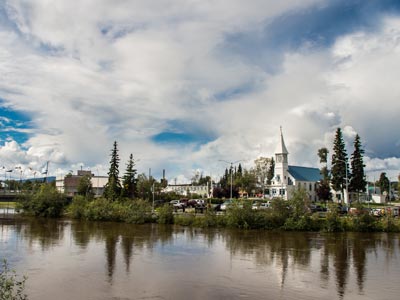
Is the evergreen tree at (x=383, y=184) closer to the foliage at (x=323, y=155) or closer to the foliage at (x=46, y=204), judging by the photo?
the foliage at (x=323, y=155)

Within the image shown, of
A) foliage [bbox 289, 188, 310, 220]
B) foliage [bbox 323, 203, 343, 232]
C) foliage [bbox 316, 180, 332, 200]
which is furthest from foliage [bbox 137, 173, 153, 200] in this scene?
foliage [bbox 323, 203, 343, 232]

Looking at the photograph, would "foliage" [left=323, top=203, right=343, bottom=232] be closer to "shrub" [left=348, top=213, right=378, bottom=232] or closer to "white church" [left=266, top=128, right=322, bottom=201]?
"shrub" [left=348, top=213, right=378, bottom=232]

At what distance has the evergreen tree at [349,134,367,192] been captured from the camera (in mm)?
86625

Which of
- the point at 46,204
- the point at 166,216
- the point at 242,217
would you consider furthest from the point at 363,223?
the point at 46,204

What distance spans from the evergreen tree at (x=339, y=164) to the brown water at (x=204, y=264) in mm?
37032

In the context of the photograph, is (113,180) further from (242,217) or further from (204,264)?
(204,264)

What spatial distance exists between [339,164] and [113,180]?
51.2 meters

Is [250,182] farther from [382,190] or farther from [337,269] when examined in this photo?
[337,269]

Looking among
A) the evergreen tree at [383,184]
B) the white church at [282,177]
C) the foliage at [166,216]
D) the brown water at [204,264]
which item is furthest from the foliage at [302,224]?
the evergreen tree at [383,184]

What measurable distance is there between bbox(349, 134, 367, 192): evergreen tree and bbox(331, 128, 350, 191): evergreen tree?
1.50m

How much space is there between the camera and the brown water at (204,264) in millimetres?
24344

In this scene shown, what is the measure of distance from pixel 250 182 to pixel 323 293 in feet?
310

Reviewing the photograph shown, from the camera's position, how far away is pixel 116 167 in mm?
95562

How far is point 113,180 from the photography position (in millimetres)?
91750
